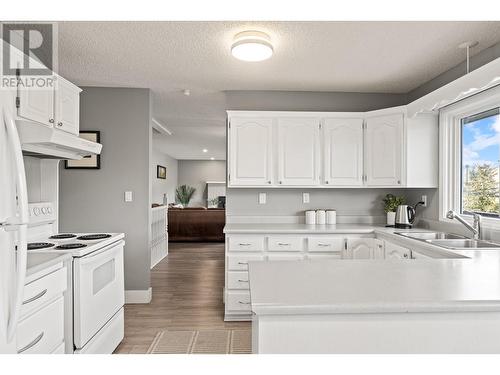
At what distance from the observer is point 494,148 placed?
2.77m

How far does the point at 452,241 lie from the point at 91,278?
2.68 m

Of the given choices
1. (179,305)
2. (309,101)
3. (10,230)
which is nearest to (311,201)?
(309,101)

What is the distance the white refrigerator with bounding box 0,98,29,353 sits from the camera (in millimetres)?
1296

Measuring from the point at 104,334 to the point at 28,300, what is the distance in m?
0.87

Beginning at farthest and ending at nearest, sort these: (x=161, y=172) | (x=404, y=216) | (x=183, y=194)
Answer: (x=183, y=194) < (x=161, y=172) < (x=404, y=216)

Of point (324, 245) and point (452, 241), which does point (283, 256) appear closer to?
point (324, 245)

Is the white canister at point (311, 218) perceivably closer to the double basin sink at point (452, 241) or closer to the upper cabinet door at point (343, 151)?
the upper cabinet door at point (343, 151)

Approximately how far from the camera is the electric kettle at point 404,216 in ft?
11.2

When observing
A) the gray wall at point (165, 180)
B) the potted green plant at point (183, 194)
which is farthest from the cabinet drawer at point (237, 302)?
the potted green plant at point (183, 194)

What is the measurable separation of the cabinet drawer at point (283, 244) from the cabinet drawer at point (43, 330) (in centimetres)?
180

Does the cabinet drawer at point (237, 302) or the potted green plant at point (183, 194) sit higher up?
the potted green plant at point (183, 194)

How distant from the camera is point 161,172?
33.1 feet

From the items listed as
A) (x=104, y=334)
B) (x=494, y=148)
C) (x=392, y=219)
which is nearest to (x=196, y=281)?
(x=104, y=334)
